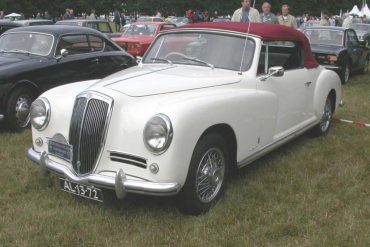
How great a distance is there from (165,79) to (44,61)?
3.73m

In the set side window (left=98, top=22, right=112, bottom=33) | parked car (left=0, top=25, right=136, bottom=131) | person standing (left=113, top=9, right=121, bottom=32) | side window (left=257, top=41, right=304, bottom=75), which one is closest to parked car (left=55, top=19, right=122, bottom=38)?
side window (left=98, top=22, right=112, bottom=33)

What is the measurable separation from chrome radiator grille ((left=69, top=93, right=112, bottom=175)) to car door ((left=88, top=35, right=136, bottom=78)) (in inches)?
177

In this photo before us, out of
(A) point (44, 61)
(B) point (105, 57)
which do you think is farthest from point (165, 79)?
(B) point (105, 57)

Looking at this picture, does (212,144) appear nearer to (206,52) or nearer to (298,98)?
(206,52)

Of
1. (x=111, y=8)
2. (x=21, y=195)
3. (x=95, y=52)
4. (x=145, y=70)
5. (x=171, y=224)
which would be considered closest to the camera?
(x=171, y=224)

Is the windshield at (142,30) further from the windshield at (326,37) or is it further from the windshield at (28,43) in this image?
the windshield at (28,43)

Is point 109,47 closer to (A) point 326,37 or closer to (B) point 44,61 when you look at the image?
(B) point 44,61

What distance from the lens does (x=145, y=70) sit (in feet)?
15.8

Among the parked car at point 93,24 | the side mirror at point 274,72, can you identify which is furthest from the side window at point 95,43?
the parked car at point 93,24

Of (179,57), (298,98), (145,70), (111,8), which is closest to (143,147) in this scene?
(145,70)

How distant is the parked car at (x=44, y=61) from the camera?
6.78 m

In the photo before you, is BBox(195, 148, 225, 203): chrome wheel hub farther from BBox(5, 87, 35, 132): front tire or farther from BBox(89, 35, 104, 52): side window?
BBox(89, 35, 104, 52): side window

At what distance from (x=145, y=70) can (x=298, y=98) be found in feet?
6.47

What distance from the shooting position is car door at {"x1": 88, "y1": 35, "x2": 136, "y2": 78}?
835 cm
